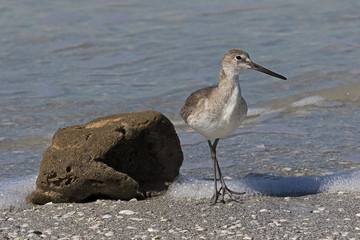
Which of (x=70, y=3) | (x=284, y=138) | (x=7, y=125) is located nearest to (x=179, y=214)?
(x=284, y=138)

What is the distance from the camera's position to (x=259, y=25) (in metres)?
12.7

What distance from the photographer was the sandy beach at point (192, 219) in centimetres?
455

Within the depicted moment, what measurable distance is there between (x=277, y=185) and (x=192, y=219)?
121 centimetres

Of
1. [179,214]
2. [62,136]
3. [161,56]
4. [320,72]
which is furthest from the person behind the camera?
[161,56]

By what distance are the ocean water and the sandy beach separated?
361mm

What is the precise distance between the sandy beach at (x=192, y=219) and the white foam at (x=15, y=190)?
10 centimetres

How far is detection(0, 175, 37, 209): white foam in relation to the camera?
5.42 metres

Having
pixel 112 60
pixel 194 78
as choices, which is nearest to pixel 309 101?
pixel 194 78

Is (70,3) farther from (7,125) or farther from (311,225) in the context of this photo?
(311,225)

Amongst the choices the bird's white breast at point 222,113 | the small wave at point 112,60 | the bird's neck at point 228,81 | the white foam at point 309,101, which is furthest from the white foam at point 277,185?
the small wave at point 112,60

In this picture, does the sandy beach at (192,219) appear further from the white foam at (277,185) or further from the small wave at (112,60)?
the small wave at (112,60)

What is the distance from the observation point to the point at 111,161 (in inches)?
211

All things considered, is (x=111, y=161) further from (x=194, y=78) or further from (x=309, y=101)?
(x=194, y=78)

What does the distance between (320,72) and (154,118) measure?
5.24 metres
